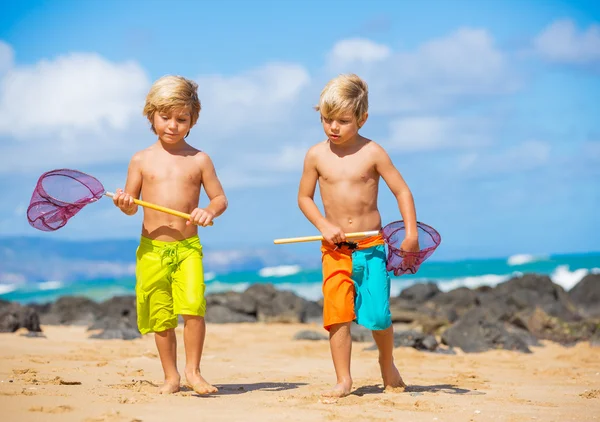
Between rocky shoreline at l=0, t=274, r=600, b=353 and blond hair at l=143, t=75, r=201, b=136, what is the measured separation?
488 cm

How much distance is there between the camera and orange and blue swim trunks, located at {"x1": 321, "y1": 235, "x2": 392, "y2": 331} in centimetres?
593

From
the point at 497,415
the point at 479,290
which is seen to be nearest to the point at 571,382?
the point at 497,415

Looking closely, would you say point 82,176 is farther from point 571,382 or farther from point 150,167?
point 571,382

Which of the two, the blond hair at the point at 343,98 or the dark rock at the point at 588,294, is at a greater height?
the blond hair at the point at 343,98

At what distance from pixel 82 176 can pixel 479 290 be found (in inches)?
552

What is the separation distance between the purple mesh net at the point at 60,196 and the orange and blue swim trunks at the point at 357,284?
1.67 m

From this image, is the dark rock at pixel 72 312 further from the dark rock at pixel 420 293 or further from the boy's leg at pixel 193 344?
the boy's leg at pixel 193 344

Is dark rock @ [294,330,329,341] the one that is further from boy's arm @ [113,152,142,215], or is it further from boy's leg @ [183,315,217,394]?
boy's arm @ [113,152,142,215]

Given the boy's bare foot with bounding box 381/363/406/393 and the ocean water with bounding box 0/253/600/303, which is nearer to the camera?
the boy's bare foot with bounding box 381/363/406/393

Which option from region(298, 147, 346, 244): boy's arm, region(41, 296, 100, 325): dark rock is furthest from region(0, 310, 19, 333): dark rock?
region(298, 147, 346, 244): boy's arm

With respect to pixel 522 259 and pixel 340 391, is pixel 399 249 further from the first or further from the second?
pixel 522 259

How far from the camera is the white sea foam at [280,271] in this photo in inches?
→ 2054

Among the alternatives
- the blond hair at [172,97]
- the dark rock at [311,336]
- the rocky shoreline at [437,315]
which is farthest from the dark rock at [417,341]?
the blond hair at [172,97]

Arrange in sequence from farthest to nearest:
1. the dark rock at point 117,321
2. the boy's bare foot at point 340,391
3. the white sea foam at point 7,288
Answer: the white sea foam at point 7,288, the dark rock at point 117,321, the boy's bare foot at point 340,391
